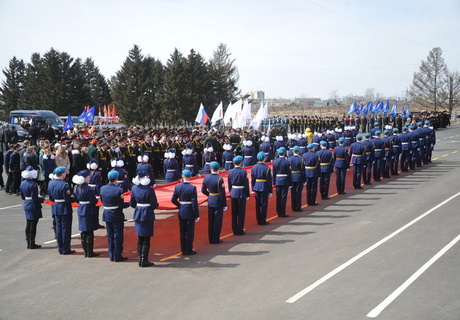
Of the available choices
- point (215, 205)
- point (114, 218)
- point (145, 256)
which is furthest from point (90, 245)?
point (215, 205)

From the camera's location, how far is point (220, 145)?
2589 centimetres

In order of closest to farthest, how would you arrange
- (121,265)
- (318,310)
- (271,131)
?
(318,310)
(121,265)
(271,131)

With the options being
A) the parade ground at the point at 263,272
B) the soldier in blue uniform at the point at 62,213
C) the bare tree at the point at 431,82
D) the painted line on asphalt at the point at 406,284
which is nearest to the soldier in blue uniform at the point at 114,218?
the parade ground at the point at 263,272

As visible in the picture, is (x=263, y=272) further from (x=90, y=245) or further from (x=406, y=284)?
(x=90, y=245)

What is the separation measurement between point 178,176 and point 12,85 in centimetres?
6792

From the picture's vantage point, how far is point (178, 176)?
1695cm

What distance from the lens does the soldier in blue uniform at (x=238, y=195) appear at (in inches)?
503

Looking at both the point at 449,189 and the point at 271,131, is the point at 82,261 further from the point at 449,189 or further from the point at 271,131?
the point at 271,131

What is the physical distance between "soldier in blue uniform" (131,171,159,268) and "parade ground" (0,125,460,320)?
333mm

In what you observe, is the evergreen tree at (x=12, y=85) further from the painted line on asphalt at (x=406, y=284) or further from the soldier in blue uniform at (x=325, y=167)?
the painted line on asphalt at (x=406, y=284)

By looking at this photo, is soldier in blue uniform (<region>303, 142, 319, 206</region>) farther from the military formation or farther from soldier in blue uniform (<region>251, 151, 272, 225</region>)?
soldier in blue uniform (<region>251, 151, 272, 225</region>)

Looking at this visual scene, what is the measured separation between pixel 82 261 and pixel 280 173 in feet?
20.8

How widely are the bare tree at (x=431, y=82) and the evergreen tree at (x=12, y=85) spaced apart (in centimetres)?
5753

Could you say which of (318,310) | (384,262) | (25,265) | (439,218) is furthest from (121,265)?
(439,218)
